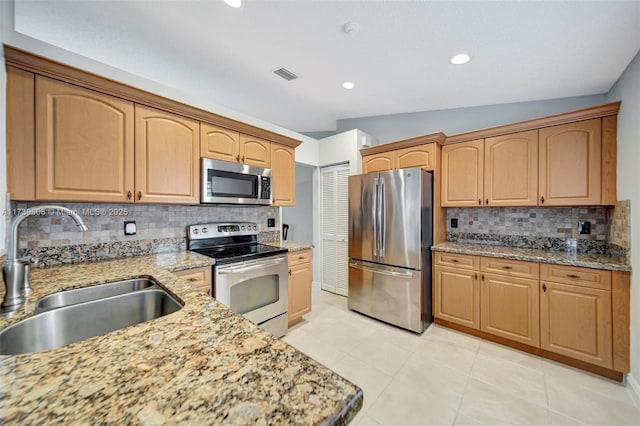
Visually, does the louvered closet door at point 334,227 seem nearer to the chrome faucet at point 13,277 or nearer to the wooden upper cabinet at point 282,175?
the wooden upper cabinet at point 282,175

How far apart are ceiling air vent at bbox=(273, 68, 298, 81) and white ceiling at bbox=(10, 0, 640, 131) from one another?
0.07m

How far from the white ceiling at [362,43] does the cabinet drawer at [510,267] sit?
5.56ft

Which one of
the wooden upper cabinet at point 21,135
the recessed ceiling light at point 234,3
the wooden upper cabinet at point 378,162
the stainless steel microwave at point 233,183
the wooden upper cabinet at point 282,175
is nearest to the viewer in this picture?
the wooden upper cabinet at point 21,135

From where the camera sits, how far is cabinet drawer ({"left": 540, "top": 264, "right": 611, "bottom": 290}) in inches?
74.8

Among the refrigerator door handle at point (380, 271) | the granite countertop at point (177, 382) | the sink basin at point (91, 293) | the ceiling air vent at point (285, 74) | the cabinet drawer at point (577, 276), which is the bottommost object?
the refrigerator door handle at point (380, 271)

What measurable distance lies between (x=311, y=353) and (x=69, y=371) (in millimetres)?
1954

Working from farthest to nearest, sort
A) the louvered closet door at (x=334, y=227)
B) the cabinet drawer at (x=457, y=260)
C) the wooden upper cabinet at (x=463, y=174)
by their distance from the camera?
1. the louvered closet door at (x=334, y=227)
2. the wooden upper cabinet at (x=463, y=174)
3. the cabinet drawer at (x=457, y=260)

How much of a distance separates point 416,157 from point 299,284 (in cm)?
202

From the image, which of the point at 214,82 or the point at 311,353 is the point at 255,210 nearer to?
the point at 214,82

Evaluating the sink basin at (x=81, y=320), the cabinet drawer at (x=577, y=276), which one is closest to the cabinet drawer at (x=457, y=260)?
the cabinet drawer at (x=577, y=276)

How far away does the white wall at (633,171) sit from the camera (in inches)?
68.1

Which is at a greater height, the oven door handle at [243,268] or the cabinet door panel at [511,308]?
the oven door handle at [243,268]

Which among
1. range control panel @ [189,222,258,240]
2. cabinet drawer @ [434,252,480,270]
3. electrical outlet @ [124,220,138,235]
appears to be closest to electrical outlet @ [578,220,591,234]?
cabinet drawer @ [434,252,480,270]

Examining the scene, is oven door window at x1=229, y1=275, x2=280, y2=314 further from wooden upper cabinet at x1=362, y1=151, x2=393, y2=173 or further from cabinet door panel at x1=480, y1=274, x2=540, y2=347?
cabinet door panel at x1=480, y1=274, x2=540, y2=347
